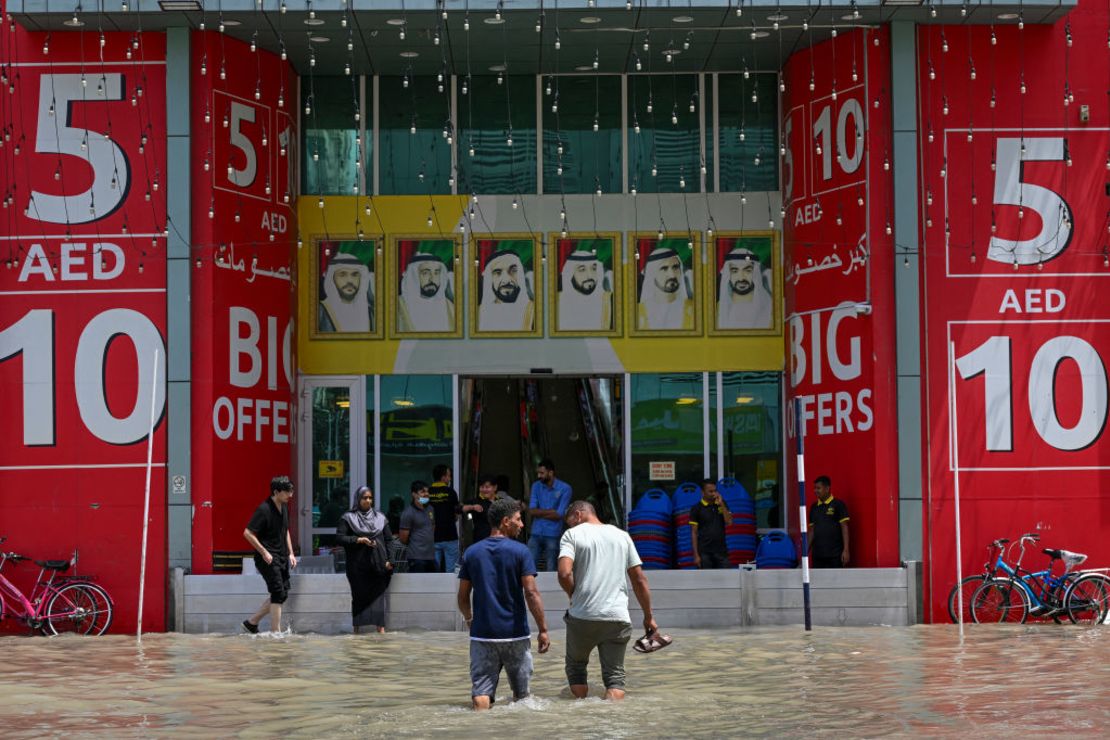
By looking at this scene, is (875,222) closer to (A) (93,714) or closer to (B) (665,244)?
(B) (665,244)

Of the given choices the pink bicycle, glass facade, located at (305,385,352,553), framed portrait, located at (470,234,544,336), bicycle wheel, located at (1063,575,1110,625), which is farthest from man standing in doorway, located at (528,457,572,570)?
bicycle wheel, located at (1063,575,1110,625)

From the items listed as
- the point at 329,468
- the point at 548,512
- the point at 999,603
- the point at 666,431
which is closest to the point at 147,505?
the point at 329,468

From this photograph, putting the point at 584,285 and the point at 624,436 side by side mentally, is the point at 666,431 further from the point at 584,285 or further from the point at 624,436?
the point at 584,285

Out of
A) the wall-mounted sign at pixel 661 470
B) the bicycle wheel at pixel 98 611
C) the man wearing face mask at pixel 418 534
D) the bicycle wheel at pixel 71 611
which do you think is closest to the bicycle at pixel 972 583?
the wall-mounted sign at pixel 661 470

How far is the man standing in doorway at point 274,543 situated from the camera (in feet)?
58.5

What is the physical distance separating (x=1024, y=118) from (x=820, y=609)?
6430 millimetres

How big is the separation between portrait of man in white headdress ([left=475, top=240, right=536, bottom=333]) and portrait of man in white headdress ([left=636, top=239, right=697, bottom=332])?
151cm

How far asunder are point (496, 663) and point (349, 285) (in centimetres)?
1188

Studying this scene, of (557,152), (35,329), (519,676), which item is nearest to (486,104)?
(557,152)

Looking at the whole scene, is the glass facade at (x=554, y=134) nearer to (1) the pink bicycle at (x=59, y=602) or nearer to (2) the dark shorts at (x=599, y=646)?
(1) the pink bicycle at (x=59, y=602)

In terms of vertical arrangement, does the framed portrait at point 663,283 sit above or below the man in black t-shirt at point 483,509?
A: above

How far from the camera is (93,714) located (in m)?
12.2

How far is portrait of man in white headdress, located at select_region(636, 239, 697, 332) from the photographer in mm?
22766

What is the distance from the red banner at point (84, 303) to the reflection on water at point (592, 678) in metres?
1.44
